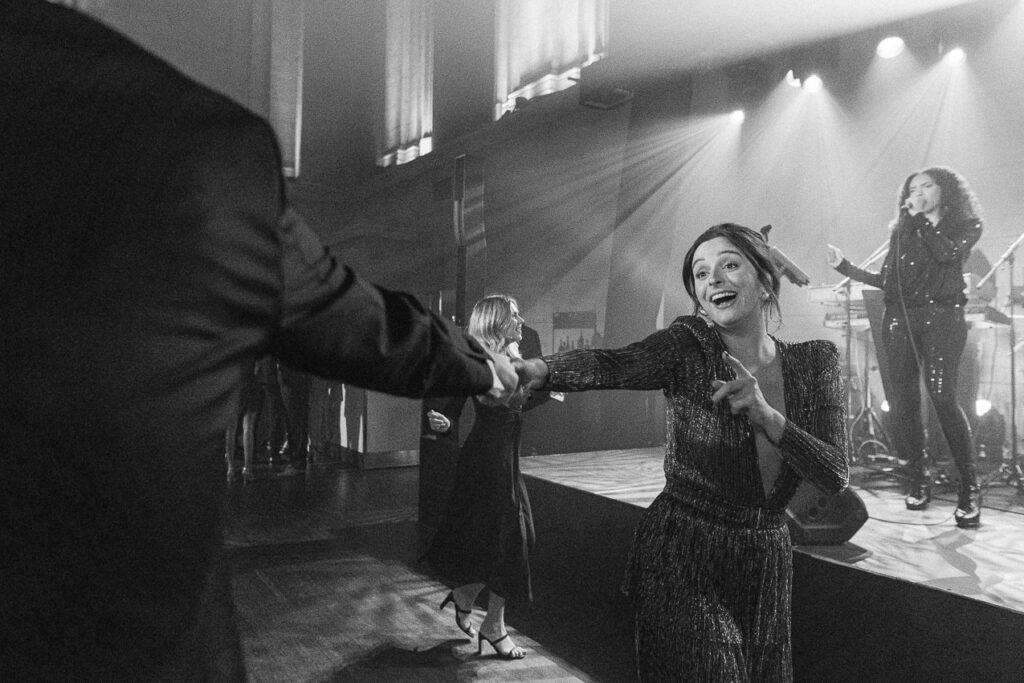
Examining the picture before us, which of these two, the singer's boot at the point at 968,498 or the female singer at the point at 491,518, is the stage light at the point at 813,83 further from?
the female singer at the point at 491,518

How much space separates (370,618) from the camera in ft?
12.0

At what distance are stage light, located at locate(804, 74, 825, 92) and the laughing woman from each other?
4.59 metres

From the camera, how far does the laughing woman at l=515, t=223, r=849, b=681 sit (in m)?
1.58

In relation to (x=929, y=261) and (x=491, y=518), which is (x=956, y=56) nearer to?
(x=929, y=261)

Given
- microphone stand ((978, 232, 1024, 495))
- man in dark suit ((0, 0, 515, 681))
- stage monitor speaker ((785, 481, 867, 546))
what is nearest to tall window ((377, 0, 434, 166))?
microphone stand ((978, 232, 1024, 495))

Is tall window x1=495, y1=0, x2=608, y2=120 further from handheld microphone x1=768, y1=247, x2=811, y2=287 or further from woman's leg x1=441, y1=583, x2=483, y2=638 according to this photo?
woman's leg x1=441, y1=583, x2=483, y2=638

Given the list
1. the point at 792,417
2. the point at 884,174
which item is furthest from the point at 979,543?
the point at 884,174

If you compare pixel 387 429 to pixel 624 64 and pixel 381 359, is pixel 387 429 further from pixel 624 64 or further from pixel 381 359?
pixel 381 359

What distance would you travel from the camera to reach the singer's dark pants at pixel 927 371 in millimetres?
3822

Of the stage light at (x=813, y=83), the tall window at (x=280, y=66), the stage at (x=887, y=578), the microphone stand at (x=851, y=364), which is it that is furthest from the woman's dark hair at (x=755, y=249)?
the tall window at (x=280, y=66)

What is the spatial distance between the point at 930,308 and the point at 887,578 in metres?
2.12

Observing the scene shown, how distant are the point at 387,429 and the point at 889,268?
5665 millimetres

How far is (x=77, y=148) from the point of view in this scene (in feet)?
1.79

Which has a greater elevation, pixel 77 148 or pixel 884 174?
pixel 884 174
